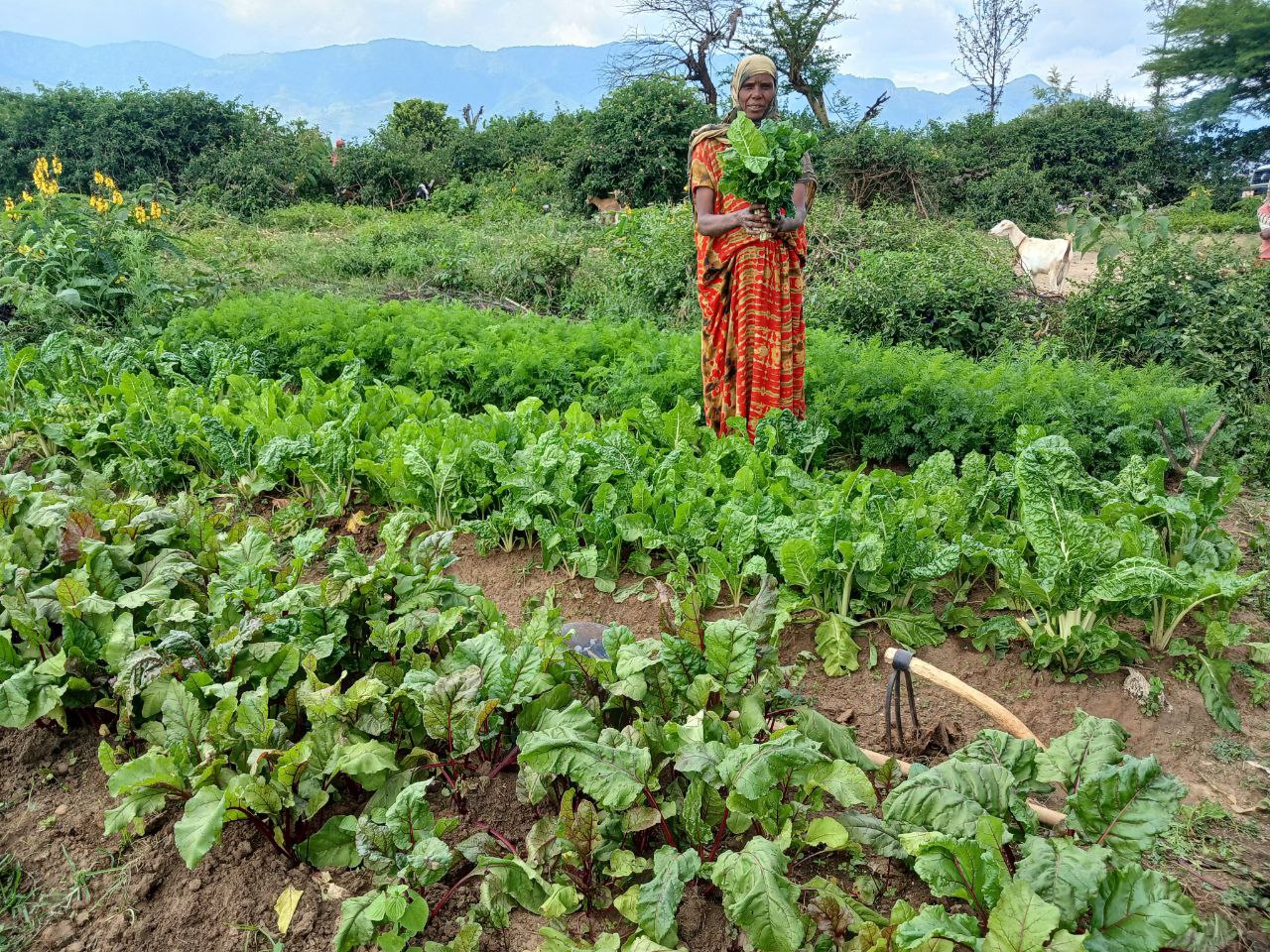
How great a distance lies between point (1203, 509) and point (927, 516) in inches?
46.4

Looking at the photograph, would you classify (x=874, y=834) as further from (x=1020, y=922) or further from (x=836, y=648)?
(x=836, y=648)

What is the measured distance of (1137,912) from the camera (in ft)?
5.82

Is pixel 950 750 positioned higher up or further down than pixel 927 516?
further down

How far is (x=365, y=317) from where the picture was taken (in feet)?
23.1

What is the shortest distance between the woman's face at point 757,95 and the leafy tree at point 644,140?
35.7 ft

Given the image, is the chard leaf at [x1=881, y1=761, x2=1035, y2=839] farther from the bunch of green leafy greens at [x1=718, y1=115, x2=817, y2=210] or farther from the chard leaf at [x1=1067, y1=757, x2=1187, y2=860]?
the bunch of green leafy greens at [x1=718, y1=115, x2=817, y2=210]

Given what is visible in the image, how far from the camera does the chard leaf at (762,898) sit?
1.86 meters

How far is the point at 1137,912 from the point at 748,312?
348 cm

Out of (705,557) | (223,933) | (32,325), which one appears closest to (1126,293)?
(705,557)

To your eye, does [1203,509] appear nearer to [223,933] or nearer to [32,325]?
[223,933]

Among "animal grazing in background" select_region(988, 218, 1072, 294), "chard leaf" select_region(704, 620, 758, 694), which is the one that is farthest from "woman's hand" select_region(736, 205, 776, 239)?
"animal grazing in background" select_region(988, 218, 1072, 294)

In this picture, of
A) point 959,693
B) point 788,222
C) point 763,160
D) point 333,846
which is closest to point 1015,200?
point 788,222

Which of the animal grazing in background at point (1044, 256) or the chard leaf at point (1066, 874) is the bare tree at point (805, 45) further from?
the chard leaf at point (1066, 874)

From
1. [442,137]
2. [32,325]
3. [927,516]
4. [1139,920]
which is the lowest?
[1139,920]
